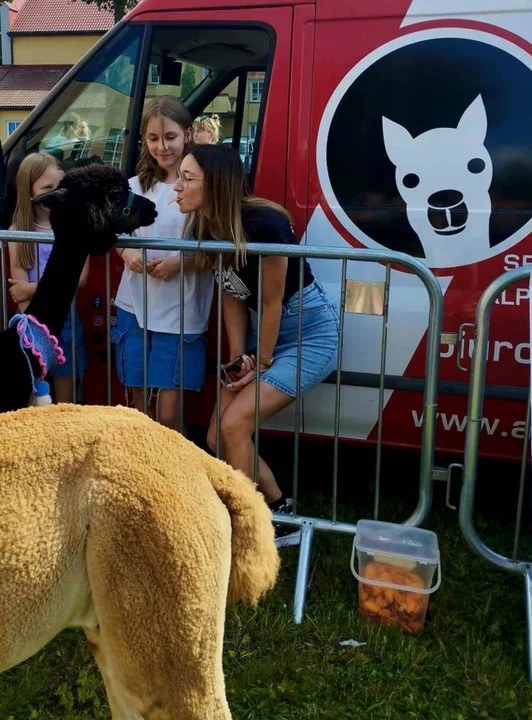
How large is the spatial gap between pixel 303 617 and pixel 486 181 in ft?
6.47

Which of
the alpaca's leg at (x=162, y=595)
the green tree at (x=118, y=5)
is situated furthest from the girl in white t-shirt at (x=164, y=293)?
the green tree at (x=118, y=5)

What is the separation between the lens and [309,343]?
3029 mm

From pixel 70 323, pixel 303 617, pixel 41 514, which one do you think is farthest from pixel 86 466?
pixel 70 323

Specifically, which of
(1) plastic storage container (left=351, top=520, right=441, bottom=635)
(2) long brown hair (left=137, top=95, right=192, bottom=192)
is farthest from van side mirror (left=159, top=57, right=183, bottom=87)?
(1) plastic storage container (left=351, top=520, right=441, bottom=635)

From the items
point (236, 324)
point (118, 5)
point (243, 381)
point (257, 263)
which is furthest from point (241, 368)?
point (118, 5)

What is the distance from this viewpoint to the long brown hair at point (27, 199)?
3.23 m

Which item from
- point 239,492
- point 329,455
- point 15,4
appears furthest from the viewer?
point 15,4

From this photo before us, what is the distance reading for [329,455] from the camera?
420cm

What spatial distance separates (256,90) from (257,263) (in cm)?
102

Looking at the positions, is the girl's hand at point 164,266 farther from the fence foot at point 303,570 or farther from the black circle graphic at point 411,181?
the fence foot at point 303,570

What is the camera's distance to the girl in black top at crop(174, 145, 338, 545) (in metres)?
2.83

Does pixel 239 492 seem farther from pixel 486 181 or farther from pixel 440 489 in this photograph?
pixel 440 489

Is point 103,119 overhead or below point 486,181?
overhead

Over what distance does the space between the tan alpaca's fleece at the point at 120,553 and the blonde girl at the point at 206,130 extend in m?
2.32
